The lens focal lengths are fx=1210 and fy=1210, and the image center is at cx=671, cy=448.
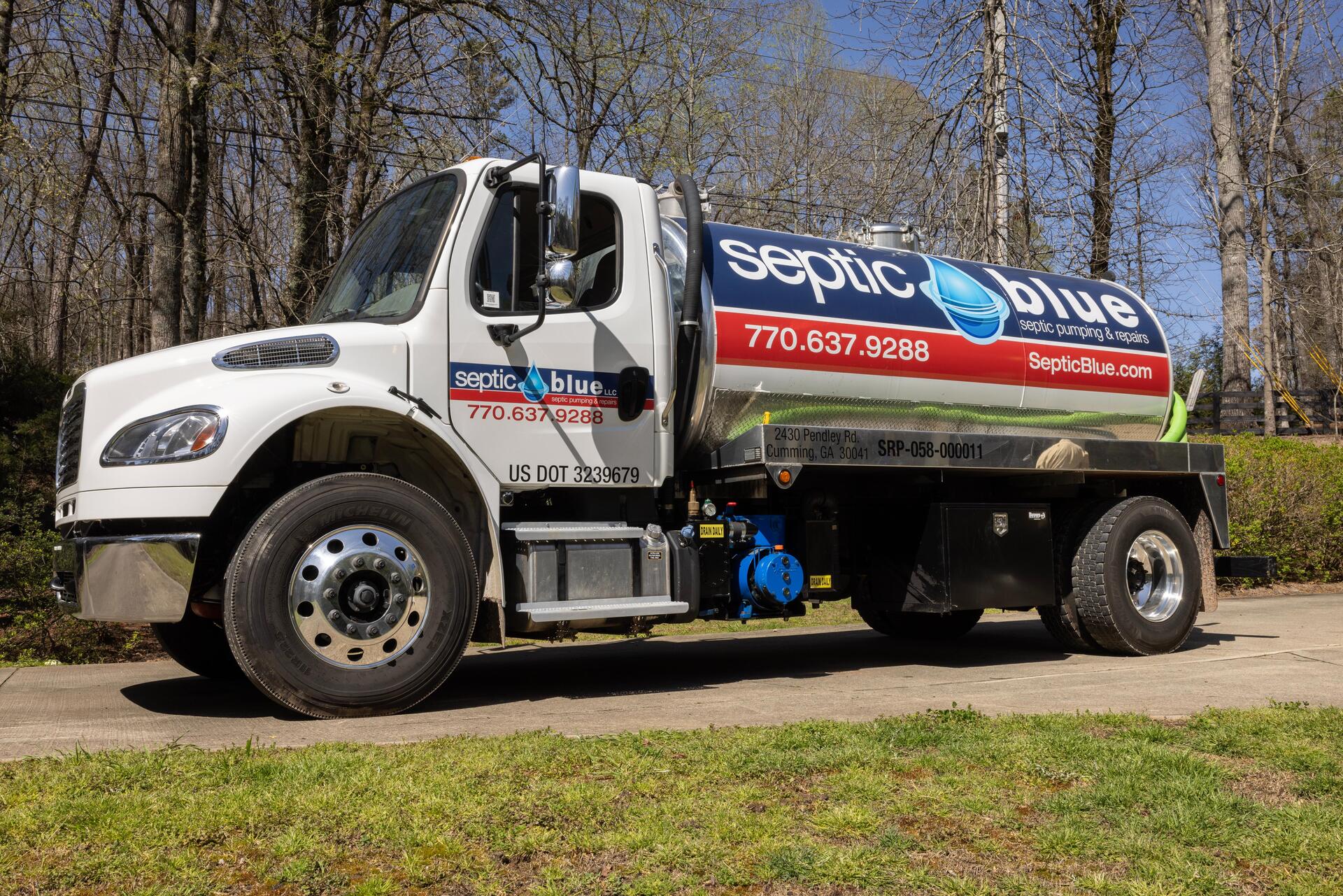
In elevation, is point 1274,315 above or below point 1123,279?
above

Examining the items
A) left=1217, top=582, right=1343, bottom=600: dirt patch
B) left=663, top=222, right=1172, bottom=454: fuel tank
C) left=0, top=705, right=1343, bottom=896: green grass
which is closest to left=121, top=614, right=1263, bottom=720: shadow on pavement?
left=663, top=222, right=1172, bottom=454: fuel tank

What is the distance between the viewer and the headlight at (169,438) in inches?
241

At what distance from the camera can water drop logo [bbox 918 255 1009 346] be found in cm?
889

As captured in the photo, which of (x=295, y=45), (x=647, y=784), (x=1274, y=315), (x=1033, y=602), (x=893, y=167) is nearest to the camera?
(x=647, y=784)

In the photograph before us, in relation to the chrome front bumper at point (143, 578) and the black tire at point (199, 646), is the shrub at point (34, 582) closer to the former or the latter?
the black tire at point (199, 646)

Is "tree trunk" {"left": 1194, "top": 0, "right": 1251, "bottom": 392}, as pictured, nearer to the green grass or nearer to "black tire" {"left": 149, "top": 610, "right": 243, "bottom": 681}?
the green grass

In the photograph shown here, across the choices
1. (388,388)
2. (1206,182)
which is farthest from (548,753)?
(1206,182)

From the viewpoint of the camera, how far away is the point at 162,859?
140 inches

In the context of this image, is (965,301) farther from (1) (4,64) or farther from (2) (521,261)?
(1) (4,64)

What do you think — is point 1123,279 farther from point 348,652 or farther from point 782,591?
point 348,652

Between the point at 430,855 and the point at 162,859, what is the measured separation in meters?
0.77

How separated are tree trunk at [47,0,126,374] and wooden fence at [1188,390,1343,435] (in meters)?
20.1

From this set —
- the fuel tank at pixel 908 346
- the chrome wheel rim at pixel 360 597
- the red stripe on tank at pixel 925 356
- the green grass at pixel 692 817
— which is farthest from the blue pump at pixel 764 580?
the green grass at pixel 692 817

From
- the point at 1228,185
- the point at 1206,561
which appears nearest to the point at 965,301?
the point at 1206,561
